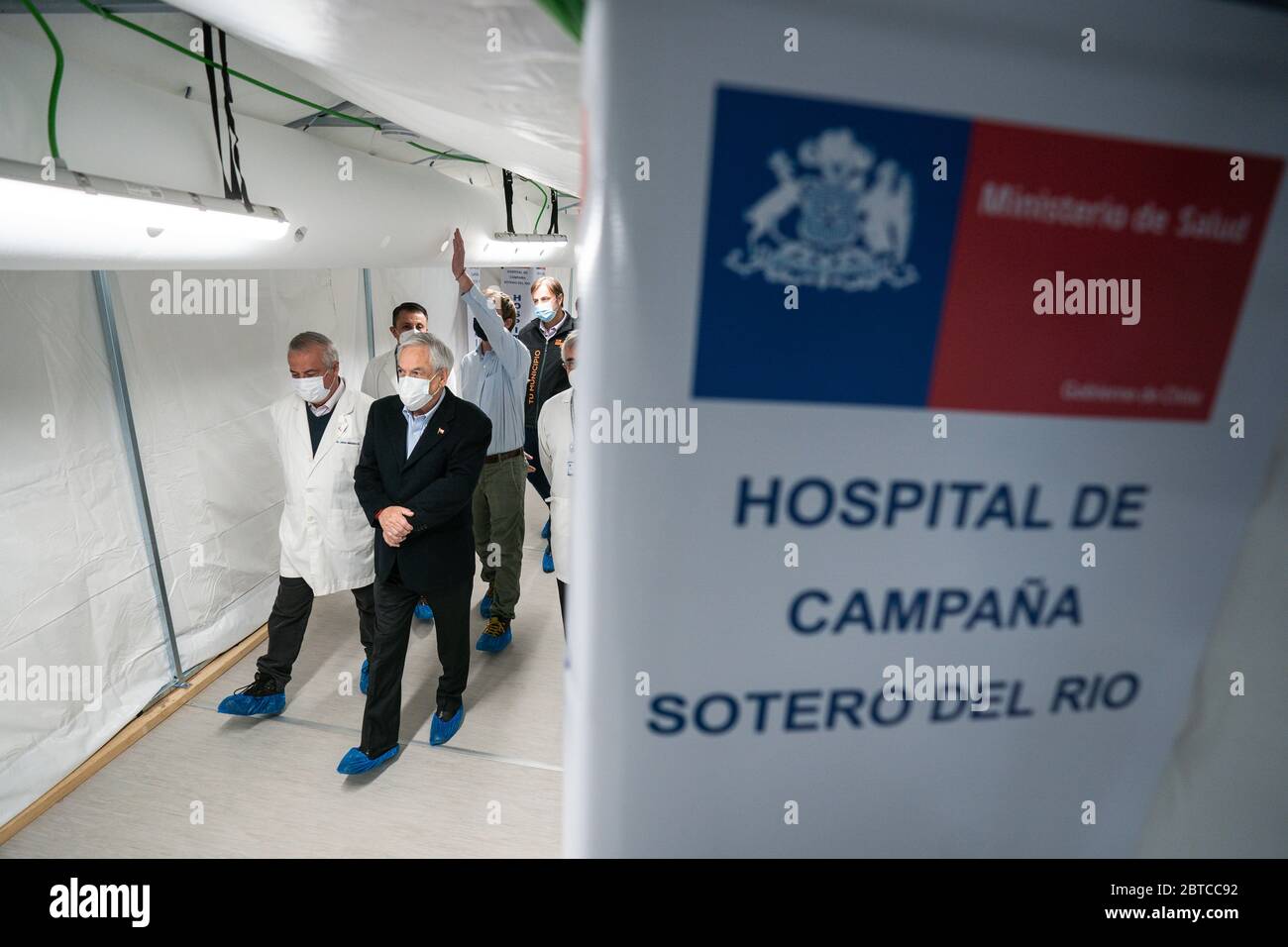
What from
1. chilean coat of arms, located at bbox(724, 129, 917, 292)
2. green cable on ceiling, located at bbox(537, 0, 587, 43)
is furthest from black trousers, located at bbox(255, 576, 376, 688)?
chilean coat of arms, located at bbox(724, 129, 917, 292)

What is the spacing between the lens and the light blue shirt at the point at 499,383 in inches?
129

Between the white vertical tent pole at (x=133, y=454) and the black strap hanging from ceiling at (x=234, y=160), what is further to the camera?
the white vertical tent pole at (x=133, y=454)

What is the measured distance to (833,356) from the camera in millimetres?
444

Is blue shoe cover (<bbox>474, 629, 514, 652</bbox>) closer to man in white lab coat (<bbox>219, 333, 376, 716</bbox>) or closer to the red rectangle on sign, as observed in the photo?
man in white lab coat (<bbox>219, 333, 376, 716</bbox>)

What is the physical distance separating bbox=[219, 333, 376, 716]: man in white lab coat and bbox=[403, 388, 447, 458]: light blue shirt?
0.98 feet

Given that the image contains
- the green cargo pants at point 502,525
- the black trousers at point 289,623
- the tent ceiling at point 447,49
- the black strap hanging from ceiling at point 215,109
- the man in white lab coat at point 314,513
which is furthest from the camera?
the green cargo pants at point 502,525

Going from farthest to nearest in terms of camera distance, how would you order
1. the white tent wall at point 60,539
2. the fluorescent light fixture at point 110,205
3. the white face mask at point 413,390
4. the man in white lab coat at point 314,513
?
the man in white lab coat at point 314,513 < the white face mask at point 413,390 < the white tent wall at point 60,539 < the fluorescent light fixture at point 110,205

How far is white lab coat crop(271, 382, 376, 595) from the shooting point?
252cm

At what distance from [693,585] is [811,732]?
6.4 inches

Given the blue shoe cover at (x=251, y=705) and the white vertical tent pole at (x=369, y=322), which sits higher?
the white vertical tent pole at (x=369, y=322)

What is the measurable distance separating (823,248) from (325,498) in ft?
8.15

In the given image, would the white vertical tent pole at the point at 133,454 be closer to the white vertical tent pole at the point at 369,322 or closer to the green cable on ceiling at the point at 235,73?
the green cable on ceiling at the point at 235,73

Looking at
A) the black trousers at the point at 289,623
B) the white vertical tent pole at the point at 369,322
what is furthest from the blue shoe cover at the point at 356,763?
the white vertical tent pole at the point at 369,322

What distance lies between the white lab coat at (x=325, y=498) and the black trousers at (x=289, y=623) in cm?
9
